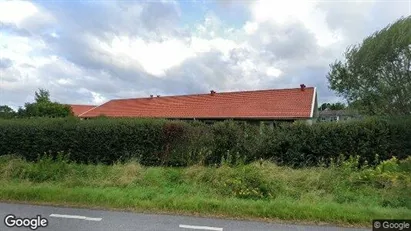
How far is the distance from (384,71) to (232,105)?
45.4 ft

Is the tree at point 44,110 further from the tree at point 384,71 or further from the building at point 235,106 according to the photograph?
the tree at point 384,71

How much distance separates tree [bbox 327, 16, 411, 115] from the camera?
65.2ft

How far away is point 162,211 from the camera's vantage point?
7.03 meters

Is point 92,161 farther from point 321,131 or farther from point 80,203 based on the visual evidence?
point 321,131

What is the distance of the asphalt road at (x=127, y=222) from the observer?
231 inches

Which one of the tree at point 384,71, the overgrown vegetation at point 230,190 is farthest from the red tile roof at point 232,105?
the overgrown vegetation at point 230,190

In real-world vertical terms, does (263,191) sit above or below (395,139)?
below

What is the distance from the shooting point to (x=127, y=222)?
20.2 feet

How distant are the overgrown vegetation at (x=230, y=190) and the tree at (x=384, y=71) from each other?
12.1 metres

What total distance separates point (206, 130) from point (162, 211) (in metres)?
6.66

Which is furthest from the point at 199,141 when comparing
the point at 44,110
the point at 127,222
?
the point at 44,110

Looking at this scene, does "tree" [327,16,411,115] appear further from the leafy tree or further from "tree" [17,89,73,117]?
"tree" [17,89,73,117]

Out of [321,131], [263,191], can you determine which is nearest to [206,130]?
[321,131]

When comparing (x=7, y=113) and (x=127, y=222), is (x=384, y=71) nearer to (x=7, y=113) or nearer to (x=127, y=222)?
(x=127, y=222)
